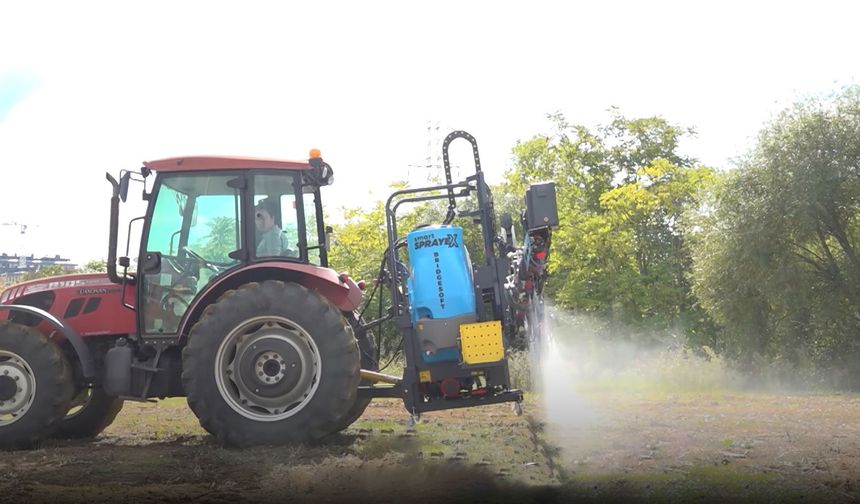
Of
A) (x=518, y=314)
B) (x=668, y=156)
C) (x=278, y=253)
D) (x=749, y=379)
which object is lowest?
(x=749, y=379)

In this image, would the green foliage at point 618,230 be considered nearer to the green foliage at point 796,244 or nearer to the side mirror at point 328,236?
the green foliage at point 796,244

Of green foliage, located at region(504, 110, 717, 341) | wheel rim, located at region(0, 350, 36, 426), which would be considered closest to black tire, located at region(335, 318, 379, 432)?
wheel rim, located at region(0, 350, 36, 426)

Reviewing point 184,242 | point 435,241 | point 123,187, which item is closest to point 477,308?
point 435,241

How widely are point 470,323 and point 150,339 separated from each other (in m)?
3.10

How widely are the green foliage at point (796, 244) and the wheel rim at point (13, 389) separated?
17.3 metres

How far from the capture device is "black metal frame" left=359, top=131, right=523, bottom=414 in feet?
26.6

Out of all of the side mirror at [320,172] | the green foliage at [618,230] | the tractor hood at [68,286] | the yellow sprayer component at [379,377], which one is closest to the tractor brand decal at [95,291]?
the tractor hood at [68,286]

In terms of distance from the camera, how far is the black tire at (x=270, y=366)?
775 cm

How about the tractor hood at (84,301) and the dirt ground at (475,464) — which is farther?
the tractor hood at (84,301)

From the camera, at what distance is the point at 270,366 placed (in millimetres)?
7918

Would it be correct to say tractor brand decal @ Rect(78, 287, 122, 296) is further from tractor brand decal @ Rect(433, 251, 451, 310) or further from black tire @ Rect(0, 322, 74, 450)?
tractor brand decal @ Rect(433, 251, 451, 310)

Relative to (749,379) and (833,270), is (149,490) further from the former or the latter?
(833,270)

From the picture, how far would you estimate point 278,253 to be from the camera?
8.62m

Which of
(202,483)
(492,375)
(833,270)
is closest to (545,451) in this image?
(492,375)
